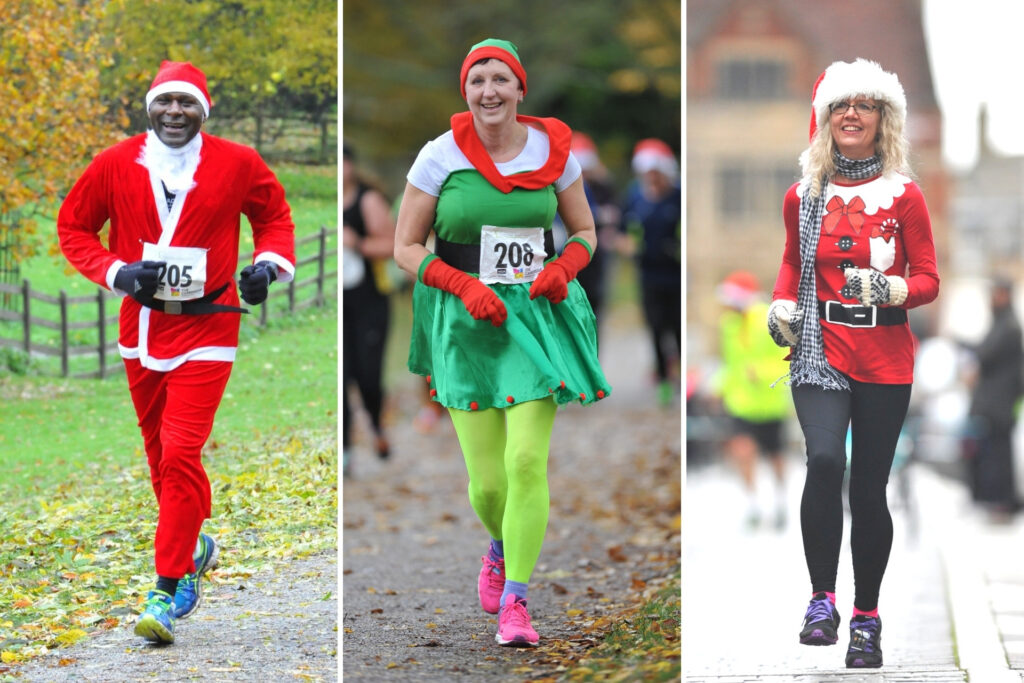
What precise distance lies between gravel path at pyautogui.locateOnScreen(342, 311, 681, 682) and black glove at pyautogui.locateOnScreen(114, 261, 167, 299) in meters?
1.71

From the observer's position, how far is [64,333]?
7.36m

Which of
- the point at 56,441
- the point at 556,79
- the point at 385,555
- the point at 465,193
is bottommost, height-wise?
the point at 385,555

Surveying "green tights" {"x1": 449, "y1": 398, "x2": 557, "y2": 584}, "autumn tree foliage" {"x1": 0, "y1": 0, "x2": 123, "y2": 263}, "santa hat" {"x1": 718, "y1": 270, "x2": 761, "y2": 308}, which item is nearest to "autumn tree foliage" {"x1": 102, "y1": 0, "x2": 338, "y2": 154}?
"autumn tree foliage" {"x1": 0, "y1": 0, "x2": 123, "y2": 263}

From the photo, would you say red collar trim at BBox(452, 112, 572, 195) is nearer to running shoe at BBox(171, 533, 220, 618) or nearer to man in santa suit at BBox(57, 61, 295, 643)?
man in santa suit at BBox(57, 61, 295, 643)

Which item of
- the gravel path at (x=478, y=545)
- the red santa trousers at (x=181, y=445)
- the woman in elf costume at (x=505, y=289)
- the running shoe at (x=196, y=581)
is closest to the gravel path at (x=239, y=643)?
the running shoe at (x=196, y=581)

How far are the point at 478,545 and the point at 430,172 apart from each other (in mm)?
4748

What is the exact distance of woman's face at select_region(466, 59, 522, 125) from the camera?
622cm

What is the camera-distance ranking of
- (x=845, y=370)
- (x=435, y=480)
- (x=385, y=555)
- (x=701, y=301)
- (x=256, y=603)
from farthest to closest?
(x=701, y=301), (x=435, y=480), (x=385, y=555), (x=256, y=603), (x=845, y=370)

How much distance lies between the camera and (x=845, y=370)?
619 cm

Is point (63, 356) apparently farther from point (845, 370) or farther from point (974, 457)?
point (974, 457)

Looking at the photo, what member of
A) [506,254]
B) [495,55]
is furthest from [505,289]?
[495,55]

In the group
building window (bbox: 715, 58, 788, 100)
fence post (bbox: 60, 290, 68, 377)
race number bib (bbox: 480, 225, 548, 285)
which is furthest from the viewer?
building window (bbox: 715, 58, 788, 100)

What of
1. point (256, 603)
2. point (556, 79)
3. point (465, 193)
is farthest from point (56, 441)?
point (556, 79)

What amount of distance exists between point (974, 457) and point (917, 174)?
1231cm
